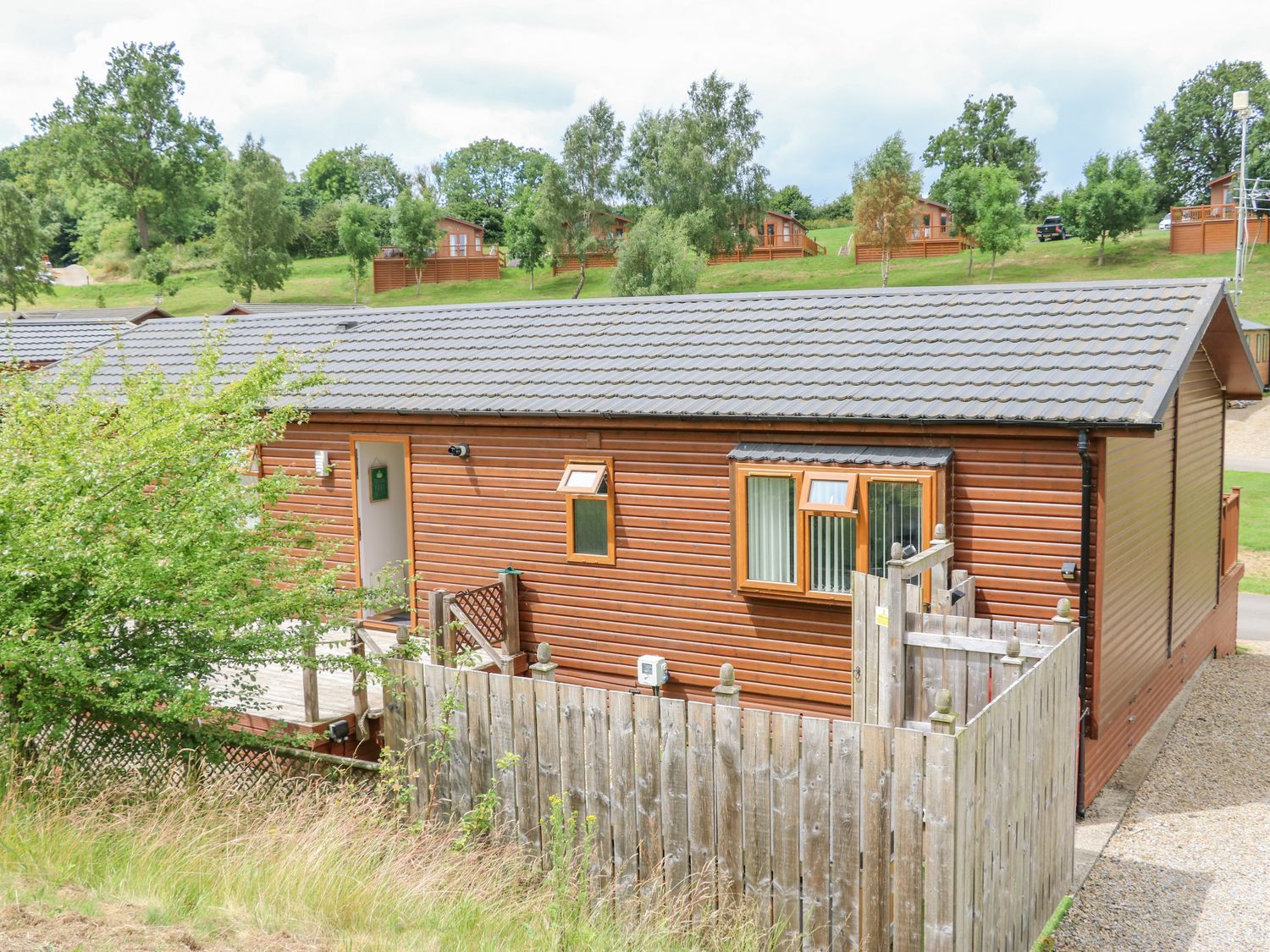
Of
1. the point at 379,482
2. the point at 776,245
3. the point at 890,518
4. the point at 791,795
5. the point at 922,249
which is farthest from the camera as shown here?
the point at 776,245

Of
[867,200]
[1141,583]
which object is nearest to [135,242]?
[867,200]

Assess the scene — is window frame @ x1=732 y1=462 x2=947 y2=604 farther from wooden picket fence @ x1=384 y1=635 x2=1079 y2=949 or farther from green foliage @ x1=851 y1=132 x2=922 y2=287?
green foliage @ x1=851 y1=132 x2=922 y2=287

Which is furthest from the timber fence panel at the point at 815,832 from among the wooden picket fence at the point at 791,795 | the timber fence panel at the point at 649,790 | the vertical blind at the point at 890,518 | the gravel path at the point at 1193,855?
the vertical blind at the point at 890,518

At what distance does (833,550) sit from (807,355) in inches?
91.9

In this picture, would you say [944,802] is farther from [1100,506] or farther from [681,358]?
[681,358]

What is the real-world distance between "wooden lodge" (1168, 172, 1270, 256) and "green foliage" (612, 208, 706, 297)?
23.8 metres

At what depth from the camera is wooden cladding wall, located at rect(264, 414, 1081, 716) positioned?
32.3 ft

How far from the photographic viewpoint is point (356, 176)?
98250mm

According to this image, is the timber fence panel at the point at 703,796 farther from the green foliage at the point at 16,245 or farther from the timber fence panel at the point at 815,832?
the green foliage at the point at 16,245

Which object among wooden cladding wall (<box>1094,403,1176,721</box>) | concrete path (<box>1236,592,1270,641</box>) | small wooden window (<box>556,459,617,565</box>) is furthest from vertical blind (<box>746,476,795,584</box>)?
concrete path (<box>1236,592,1270,641</box>)

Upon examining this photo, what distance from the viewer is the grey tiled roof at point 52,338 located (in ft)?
69.8

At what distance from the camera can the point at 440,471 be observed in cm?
1309

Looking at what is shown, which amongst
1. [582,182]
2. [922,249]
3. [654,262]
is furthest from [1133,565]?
[922,249]

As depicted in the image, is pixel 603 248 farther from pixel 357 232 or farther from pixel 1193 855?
pixel 1193 855
